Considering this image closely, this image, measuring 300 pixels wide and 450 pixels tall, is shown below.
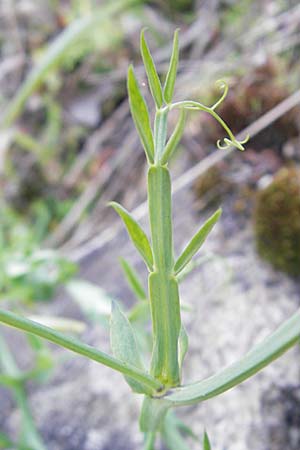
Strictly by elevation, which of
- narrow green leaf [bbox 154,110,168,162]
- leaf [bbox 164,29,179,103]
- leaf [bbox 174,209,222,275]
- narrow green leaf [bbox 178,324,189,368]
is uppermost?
leaf [bbox 164,29,179,103]

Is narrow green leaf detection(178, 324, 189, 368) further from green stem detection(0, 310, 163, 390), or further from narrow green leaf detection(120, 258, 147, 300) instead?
narrow green leaf detection(120, 258, 147, 300)

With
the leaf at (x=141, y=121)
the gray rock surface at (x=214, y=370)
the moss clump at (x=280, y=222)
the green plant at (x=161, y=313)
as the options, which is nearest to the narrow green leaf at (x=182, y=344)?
the green plant at (x=161, y=313)

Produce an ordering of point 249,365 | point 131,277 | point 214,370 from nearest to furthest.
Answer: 1. point 249,365
2. point 131,277
3. point 214,370

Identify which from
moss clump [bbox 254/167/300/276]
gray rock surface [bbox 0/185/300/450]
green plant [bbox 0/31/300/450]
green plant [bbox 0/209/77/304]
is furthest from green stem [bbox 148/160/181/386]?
green plant [bbox 0/209/77/304]

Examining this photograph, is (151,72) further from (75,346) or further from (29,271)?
(29,271)

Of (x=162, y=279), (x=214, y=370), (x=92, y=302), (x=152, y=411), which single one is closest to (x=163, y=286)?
(x=162, y=279)
